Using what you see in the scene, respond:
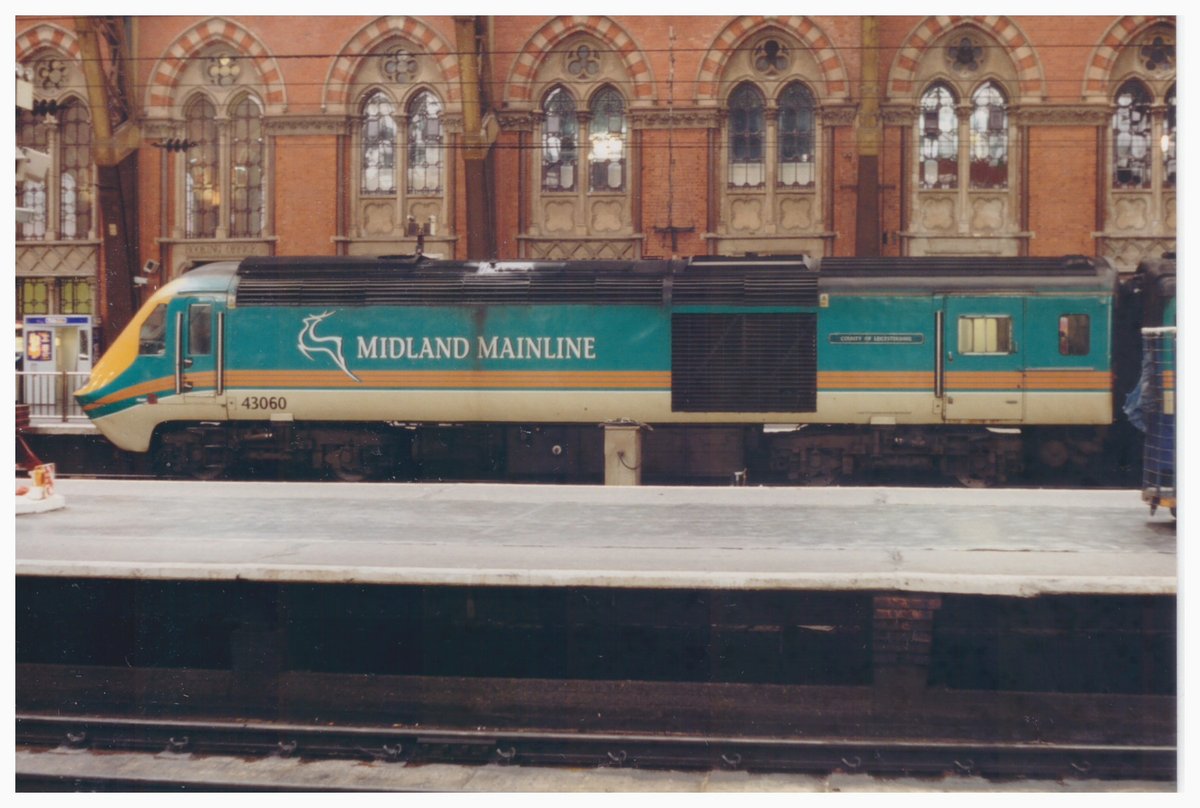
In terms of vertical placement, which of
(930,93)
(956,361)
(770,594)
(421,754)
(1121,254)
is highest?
(930,93)

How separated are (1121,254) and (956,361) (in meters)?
8.40

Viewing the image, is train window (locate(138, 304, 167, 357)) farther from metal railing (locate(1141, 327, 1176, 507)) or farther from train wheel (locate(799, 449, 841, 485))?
metal railing (locate(1141, 327, 1176, 507))

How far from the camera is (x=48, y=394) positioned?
20.5 meters

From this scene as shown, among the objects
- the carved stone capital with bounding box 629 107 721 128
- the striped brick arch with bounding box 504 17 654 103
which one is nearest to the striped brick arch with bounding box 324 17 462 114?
the striped brick arch with bounding box 504 17 654 103

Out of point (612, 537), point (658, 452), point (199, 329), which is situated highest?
point (199, 329)

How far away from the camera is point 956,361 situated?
1530cm

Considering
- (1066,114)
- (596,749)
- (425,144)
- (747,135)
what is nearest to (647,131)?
(747,135)

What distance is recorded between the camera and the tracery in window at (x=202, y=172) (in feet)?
77.0

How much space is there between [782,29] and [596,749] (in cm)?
1789

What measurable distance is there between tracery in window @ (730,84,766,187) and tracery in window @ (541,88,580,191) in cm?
314

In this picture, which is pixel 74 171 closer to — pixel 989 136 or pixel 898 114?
pixel 898 114

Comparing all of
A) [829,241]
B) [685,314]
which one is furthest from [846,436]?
[829,241]

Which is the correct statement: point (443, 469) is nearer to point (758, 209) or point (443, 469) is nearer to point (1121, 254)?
point (758, 209)

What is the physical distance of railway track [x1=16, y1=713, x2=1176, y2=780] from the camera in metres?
7.09
